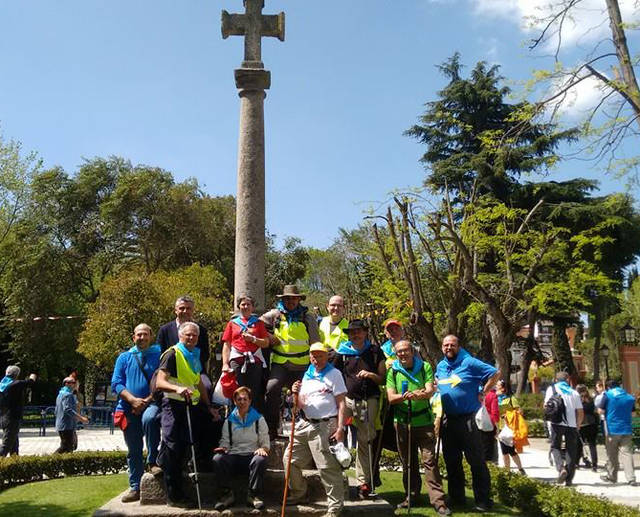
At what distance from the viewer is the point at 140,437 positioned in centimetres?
720

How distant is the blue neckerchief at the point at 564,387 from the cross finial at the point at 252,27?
25.1 ft

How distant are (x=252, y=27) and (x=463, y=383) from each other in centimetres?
623

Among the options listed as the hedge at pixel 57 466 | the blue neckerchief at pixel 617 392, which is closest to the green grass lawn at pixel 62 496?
the hedge at pixel 57 466

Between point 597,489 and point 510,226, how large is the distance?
14061mm

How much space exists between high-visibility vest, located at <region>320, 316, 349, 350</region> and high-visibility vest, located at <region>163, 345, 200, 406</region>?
172 cm

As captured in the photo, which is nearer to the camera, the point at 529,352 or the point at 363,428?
the point at 363,428

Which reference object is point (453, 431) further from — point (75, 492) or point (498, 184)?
point (498, 184)

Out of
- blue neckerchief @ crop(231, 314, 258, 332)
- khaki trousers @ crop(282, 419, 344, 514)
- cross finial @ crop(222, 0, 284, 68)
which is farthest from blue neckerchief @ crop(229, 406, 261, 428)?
cross finial @ crop(222, 0, 284, 68)

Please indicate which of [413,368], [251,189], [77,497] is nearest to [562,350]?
[251,189]

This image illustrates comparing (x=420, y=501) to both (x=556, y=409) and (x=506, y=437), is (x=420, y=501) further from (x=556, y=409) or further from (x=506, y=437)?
(x=556, y=409)

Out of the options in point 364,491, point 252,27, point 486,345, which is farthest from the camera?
point 486,345

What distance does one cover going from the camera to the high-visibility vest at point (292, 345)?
7383mm

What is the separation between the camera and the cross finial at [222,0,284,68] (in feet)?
31.7

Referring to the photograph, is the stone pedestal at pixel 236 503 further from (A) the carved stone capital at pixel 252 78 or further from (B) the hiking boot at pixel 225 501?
(A) the carved stone capital at pixel 252 78
